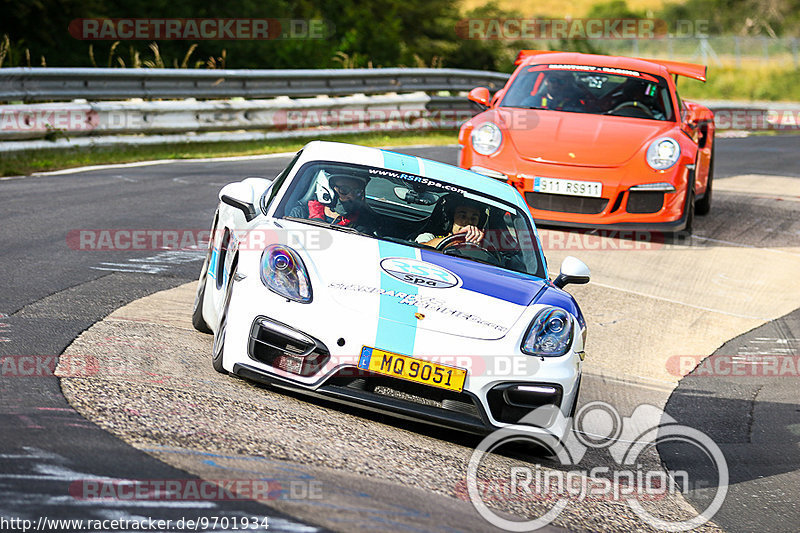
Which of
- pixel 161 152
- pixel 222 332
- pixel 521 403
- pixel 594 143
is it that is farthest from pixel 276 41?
pixel 521 403

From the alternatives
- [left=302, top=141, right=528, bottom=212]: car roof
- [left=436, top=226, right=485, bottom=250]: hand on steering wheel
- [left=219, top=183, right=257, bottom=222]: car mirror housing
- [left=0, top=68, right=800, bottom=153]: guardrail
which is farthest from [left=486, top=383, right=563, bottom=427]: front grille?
[left=0, top=68, right=800, bottom=153]: guardrail

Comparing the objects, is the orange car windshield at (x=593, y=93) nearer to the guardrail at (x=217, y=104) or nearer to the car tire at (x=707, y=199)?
the car tire at (x=707, y=199)

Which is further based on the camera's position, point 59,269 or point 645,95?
point 645,95

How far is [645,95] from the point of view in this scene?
35.9 ft

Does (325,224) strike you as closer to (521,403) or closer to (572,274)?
(572,274)

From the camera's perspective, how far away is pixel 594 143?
10.0 metres

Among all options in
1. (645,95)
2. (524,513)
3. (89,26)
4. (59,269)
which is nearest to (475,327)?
(524,513)

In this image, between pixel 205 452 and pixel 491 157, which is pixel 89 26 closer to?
pixel 491 157

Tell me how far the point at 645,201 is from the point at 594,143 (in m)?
0.72

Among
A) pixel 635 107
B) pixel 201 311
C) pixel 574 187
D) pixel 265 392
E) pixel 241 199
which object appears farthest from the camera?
pixel 635 107

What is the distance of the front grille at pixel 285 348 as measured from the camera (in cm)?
475

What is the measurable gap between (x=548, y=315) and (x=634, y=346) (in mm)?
2801

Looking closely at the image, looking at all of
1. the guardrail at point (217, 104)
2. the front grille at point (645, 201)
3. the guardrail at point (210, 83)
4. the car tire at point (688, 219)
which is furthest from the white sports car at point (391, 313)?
the guardrail at point (210, 83)

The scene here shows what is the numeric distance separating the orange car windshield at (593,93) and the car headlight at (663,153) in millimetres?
718
